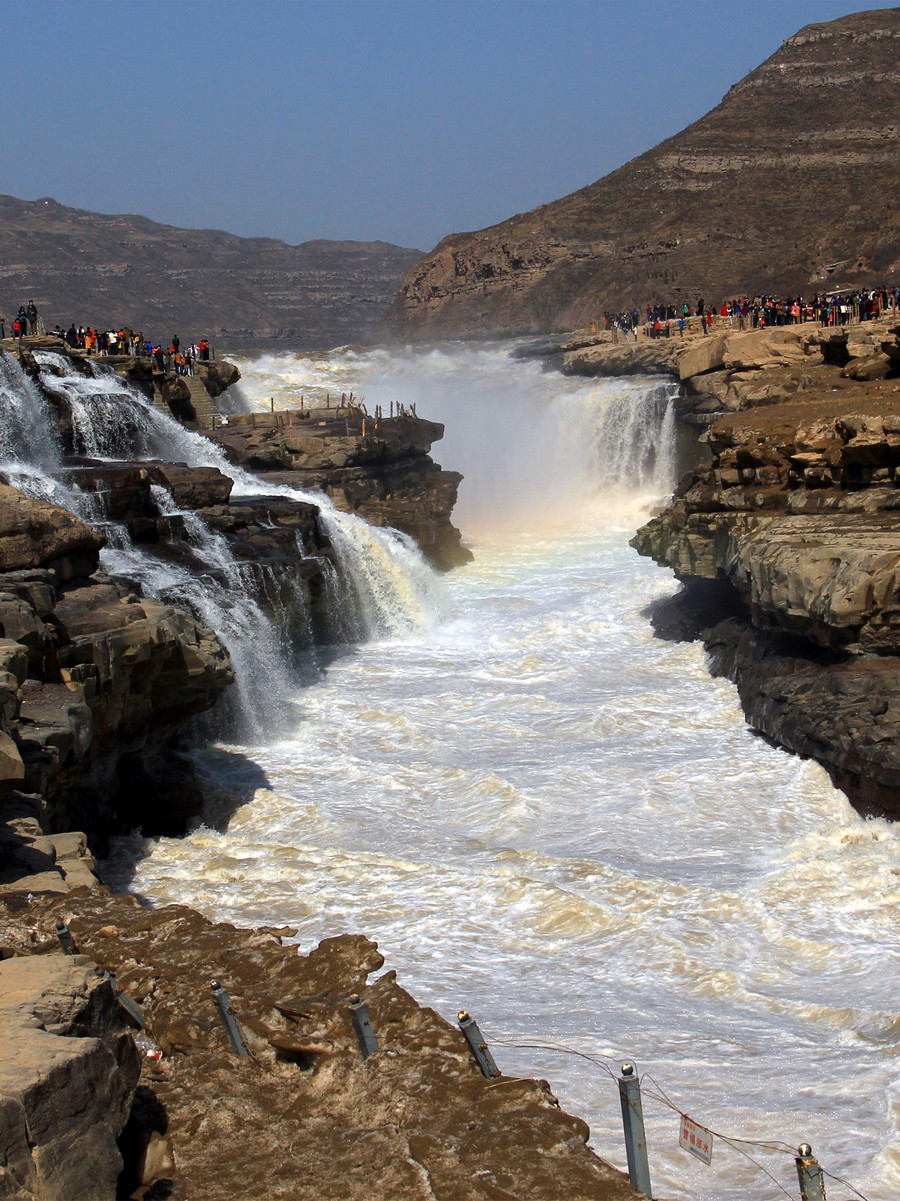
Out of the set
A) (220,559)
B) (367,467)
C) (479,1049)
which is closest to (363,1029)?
(479,1049)

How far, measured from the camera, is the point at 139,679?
12.3 metres

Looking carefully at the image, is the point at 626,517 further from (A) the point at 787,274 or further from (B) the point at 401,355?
(A) the point at 787,274

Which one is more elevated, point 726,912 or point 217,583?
point 217,583

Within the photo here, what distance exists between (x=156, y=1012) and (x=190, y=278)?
125 metres

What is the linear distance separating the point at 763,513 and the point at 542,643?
5044mm

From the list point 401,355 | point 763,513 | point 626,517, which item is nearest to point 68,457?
point 763,513

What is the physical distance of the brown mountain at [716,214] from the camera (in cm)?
6344

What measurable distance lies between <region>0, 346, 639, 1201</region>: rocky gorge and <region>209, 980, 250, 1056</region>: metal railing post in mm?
73

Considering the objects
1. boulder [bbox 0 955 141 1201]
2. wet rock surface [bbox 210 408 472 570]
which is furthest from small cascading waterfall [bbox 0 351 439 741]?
boulder [bbox 0 955 141 1201]

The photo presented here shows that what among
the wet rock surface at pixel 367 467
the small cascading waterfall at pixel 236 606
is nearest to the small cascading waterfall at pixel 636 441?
the wet rock surface at pixel 367 467

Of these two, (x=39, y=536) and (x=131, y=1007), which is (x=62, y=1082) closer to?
(x=131, y=1007)

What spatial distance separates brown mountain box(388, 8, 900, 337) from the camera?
63.4m

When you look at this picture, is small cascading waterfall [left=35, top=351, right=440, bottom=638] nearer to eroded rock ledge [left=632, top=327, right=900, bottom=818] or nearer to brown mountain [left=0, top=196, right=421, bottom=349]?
eroded rock ledge [left=632, top=327, right=900, bottom=818]

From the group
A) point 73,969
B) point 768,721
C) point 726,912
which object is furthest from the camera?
point 768,721
